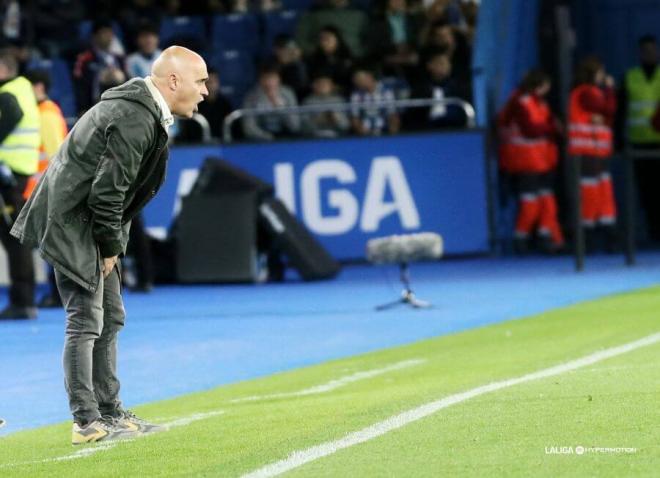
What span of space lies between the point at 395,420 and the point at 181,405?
94.7 inches

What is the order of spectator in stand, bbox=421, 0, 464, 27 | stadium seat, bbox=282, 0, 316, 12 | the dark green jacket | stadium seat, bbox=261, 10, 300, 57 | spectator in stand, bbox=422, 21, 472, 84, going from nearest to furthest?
the dark green jacket
spectator in stand, bbox=422, 21, 472, 84
spectator in stand, bbox=421, 0, 464, 27
stadium seat, bbox=261, 10, 300, 57
stadium seat, bbox=282, 0, 316, 12

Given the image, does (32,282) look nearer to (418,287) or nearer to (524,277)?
(418,287)

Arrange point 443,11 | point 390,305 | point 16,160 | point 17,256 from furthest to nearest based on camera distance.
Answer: point 443,11 < point 390,305 < point 17,256 < point 16,160

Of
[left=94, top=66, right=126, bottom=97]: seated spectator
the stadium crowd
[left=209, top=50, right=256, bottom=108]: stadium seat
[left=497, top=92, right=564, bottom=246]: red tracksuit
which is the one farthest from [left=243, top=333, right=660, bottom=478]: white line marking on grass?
[left=209, top=50, right=256, bottom=108]: stadium seat

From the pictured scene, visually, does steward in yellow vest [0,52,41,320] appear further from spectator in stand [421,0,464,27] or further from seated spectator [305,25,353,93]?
spectator in stand [421,0,464,27]

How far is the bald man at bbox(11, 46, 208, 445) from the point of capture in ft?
25.5

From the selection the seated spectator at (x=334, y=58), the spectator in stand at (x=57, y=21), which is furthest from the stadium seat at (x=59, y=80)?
the seated spectator at (x=334, y=58)

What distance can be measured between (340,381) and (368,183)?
10630 millimetres

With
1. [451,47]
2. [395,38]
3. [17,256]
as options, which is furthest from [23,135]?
[395,38]

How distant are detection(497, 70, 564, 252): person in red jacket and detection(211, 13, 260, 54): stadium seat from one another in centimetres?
430

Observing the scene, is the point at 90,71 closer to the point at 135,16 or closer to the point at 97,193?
the point at 135,16

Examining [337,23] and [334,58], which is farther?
[337,23]

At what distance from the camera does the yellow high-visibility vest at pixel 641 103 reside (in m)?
23.0

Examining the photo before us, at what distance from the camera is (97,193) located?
7.77m
